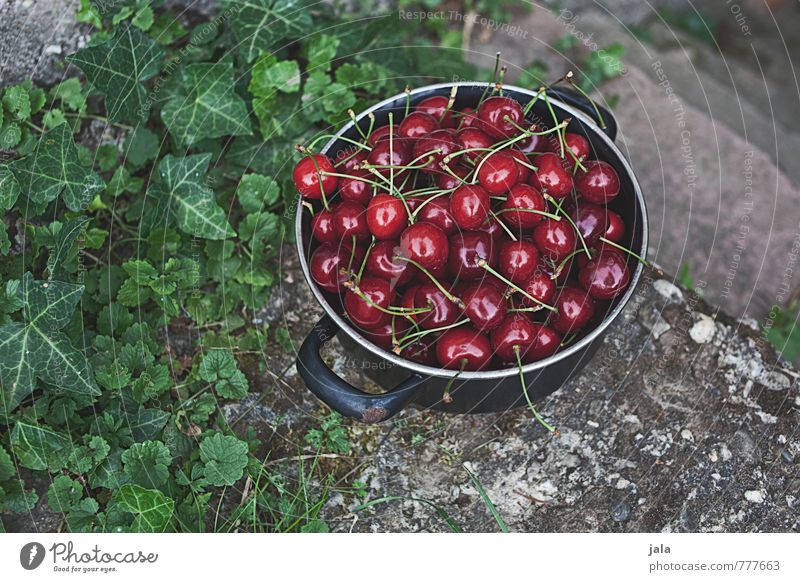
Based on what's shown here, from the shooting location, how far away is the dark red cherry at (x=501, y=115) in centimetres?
114

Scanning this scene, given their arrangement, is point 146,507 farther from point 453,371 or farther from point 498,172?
point 498,172

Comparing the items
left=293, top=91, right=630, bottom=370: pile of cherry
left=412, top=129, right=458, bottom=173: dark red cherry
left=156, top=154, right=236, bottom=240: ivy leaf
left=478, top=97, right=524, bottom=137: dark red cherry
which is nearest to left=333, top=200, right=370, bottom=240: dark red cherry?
left=293, top=91, right=630, bottom=370: pile of cherry

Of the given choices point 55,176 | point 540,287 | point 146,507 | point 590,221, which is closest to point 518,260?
point 540,287

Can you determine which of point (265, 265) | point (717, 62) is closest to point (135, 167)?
point (265, 265)

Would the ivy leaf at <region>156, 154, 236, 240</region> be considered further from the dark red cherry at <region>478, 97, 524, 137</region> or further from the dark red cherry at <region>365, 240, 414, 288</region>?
the dark red cherry at <region>478, 97, 524, 137</region>

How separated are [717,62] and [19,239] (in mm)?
2009

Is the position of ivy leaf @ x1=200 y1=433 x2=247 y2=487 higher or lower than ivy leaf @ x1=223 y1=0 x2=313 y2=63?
lower

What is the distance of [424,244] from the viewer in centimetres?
105

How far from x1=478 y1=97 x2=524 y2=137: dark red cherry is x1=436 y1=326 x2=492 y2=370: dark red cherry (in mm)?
319

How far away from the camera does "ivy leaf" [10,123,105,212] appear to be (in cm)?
132

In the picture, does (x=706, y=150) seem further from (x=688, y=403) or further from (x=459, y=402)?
(x=459, y=402)

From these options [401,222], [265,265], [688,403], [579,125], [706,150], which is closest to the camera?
[401,222]

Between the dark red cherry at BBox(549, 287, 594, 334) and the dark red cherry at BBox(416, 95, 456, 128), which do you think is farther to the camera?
the dark red cherry at BBox(416, 95, 456, 128)

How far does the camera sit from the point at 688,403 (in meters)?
1.36
